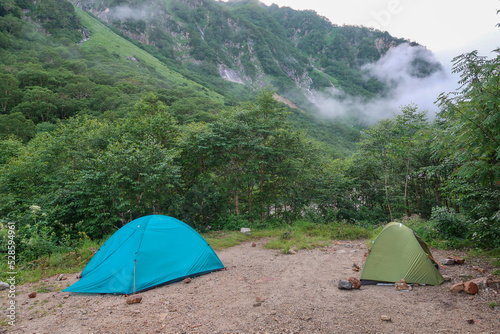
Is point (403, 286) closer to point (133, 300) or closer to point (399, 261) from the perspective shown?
point (399, 261)

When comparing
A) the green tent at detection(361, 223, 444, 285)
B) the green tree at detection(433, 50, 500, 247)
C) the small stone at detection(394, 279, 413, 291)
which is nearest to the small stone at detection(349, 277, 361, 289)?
the green tent at detection(361, 223, 444, 285)

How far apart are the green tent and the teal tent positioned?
3.89 meters

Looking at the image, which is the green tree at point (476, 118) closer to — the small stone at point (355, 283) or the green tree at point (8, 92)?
the small stone at point (355, 283)

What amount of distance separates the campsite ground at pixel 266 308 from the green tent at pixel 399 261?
0.72ft

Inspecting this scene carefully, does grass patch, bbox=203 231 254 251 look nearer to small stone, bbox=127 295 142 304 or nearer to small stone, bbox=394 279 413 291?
small stone, bbox=127 295 142 304

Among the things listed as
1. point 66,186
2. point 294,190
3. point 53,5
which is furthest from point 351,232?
point 53,5

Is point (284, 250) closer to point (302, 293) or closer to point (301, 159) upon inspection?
point (302, 293)

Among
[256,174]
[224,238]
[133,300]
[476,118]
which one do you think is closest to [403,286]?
[476,118]

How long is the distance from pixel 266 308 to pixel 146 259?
2.99 m

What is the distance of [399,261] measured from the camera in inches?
219

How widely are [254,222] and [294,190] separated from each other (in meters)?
3.16

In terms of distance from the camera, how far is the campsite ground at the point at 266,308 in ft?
12.9

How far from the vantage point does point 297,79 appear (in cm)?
17188

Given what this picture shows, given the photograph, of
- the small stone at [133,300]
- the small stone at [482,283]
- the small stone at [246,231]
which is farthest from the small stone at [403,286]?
the small stone at [246,231]
